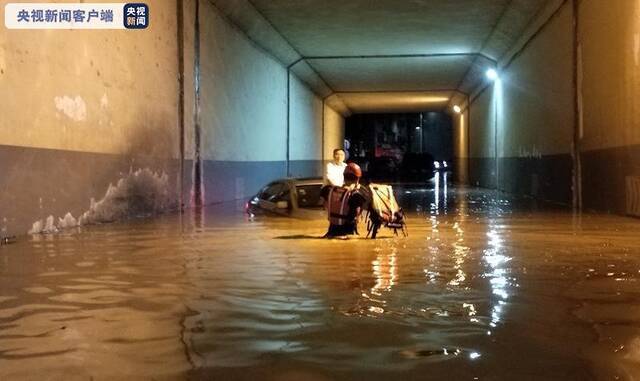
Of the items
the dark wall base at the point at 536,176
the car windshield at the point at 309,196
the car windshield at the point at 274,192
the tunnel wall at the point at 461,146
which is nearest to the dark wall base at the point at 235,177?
the car windshield at the point at 274,192

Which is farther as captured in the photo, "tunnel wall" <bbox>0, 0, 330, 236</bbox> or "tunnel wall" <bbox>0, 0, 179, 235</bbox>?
"tunnel wall" <bbox>0, 0, 330, 236</bbox>

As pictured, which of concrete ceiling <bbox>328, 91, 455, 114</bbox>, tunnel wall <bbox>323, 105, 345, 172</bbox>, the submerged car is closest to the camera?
the submerged car

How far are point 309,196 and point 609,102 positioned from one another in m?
6.64

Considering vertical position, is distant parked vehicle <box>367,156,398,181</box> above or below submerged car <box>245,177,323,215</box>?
above

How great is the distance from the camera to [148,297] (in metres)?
6.77

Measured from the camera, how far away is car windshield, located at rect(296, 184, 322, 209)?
15531 millimetres

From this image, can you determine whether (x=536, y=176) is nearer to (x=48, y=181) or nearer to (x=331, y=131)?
(x=48, y=181)

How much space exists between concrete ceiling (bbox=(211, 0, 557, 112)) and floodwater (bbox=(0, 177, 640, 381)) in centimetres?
1133

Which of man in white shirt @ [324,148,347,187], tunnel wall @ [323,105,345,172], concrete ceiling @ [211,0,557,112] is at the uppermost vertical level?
concrete ceiling @ [211,0,557,112]

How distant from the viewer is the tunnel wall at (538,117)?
19703mm

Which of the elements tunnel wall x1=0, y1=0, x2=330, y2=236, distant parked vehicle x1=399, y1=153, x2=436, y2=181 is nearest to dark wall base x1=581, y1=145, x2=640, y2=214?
tunnel wall x1=0, y1=0, x2=330, y2=236

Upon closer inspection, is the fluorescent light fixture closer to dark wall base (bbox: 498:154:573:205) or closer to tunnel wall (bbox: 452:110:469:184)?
dark wall base (bbox: 498:154:573:205)

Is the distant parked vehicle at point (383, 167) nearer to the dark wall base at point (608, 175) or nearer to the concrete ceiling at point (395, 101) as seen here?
the concrete ceiling at point (395, 101)

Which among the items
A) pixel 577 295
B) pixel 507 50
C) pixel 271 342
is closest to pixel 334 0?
pixel 507 50
